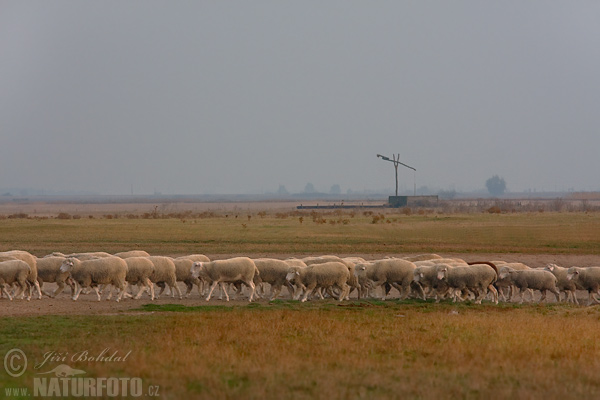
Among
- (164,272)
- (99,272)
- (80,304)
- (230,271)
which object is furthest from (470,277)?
(80,304)

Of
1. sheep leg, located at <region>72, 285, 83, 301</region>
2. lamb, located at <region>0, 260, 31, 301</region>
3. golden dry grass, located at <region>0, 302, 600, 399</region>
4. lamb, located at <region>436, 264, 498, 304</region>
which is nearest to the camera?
golden dry grass, located at <region>0, 302, 600, 399</region>

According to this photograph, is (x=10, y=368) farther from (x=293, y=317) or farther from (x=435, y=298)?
(x=435, y=298)

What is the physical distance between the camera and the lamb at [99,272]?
66.7 ft

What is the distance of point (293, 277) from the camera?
20.6 metres

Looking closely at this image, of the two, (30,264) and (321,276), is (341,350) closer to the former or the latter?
(321,276)

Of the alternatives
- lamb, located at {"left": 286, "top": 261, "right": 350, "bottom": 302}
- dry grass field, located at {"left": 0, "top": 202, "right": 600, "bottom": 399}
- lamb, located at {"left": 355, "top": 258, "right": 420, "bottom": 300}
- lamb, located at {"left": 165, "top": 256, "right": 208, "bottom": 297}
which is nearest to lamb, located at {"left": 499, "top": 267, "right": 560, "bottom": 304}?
dry grass field, located at {"left": 0, "top": 202, "right": 600, "bottom": 399}

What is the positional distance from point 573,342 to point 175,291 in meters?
12.6

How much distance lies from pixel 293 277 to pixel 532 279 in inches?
250

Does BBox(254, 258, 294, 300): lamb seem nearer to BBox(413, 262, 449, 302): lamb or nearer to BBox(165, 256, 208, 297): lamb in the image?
BBox(165, 256, 208, 297): lamb

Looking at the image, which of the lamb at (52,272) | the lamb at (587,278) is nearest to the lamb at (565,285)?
the lamb at (587,278)

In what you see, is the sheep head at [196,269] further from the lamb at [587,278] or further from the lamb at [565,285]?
the lamb at [587,278]

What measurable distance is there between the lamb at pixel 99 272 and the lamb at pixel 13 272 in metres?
0.90

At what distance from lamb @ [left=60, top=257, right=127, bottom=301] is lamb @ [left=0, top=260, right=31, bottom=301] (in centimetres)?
90

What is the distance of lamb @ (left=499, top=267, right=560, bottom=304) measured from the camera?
21156mm
